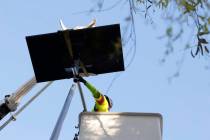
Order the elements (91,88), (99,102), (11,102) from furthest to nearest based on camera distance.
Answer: (99,102) < (91,88) < (11,102)

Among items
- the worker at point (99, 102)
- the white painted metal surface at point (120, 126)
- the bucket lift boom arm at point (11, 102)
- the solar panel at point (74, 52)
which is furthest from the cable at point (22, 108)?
the white painted metal surface at point (120, 126)

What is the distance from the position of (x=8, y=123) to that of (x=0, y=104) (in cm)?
46

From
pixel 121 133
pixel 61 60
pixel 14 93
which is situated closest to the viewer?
pixel 121 133

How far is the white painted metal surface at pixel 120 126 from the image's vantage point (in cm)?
844

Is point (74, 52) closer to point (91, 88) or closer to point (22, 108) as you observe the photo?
point (91, 88)

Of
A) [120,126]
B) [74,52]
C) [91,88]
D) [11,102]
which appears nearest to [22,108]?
[11,102]

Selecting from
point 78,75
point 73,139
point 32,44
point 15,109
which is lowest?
point 73,139

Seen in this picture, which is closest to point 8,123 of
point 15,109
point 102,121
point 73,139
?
point 15,109

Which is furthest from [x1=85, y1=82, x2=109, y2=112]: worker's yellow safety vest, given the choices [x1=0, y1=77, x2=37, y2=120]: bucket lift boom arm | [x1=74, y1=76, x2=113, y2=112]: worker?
[x1=0, y1=77, x2=37, y2=120]: bucket lift boom arm

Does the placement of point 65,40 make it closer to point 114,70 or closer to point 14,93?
point 114,70

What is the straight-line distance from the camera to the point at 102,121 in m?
8.75

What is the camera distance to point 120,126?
340 inches

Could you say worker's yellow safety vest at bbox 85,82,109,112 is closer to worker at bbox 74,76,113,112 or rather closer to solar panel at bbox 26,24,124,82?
worker at bbox 74,76,113,112

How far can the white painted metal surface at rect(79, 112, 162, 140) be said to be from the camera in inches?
332
